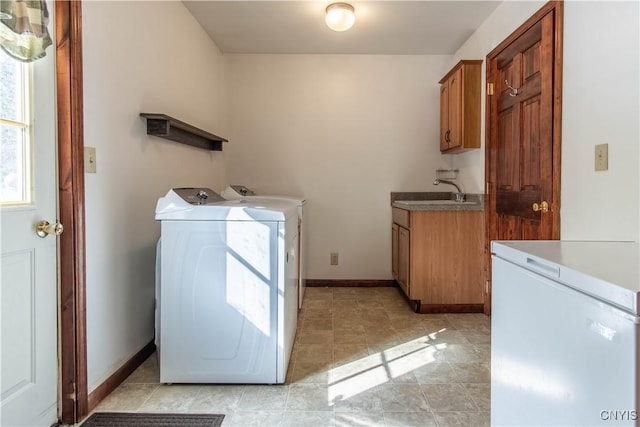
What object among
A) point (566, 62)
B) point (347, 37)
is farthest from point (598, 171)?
point (347, 37)

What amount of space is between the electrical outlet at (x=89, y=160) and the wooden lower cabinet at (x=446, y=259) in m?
2.25

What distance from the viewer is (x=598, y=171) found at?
1623mm

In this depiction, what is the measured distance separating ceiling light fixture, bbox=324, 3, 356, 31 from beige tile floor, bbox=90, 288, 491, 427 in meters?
2.28

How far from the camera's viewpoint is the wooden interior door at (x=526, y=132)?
6.46ft

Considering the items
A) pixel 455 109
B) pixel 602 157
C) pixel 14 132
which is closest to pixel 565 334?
pixel 602 157

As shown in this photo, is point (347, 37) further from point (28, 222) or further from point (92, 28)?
point (28, 222)

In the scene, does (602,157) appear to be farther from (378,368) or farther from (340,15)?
(340,15)

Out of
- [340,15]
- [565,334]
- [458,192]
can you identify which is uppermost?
[340,15]

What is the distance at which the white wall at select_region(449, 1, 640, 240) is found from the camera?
143 centimetres

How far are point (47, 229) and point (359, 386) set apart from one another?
160cm

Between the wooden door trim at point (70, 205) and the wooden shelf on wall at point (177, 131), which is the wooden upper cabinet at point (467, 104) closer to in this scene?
the wooden shelf on wall at point (177, 131)

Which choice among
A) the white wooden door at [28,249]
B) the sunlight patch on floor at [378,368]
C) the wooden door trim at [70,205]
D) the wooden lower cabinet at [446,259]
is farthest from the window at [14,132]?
the wooden lower cabinet at [446,259]

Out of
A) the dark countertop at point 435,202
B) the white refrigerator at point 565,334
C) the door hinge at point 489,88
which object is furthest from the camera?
the dark countertop at point 435,202

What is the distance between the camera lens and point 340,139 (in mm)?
3721
